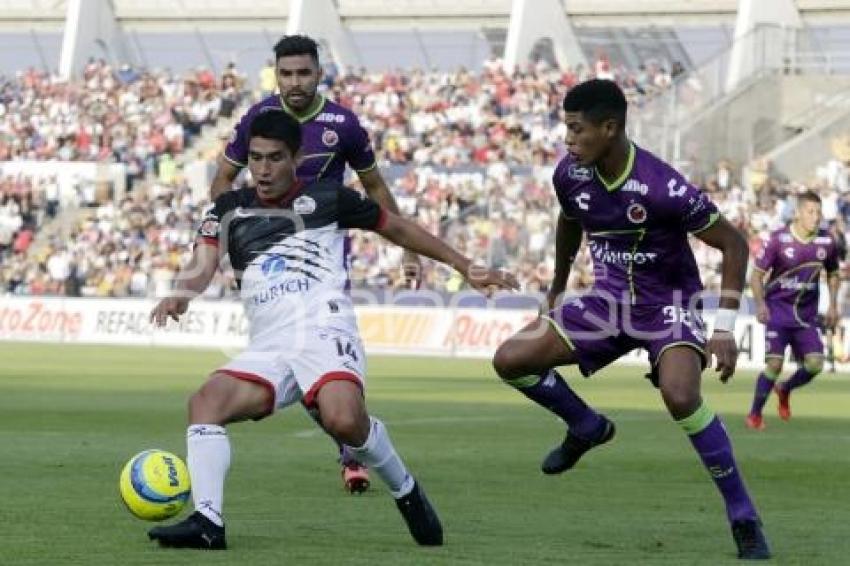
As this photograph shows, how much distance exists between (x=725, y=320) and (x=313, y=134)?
397 centimetres

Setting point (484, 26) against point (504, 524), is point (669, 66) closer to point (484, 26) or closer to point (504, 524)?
point (484, 26)

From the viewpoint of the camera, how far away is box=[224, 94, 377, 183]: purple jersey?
1319 centimetres

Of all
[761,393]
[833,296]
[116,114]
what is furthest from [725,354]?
[116,114]

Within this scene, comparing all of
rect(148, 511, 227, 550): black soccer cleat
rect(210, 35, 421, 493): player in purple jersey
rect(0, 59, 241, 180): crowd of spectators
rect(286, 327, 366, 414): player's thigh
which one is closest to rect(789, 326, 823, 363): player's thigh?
rect(210, 35, 421, 493): player in purple jersey

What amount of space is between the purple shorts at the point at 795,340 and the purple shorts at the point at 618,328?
1021 centimetres

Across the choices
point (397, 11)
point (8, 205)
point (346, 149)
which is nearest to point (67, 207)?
point (8, 205)

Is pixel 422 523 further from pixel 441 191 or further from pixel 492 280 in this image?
pixel 441 191

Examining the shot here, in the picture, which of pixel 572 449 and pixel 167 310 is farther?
pixel 572 449

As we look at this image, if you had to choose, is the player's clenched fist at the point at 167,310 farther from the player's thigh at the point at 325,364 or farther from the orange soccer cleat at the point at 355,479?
the orange soccer cleat at the point at 355,479

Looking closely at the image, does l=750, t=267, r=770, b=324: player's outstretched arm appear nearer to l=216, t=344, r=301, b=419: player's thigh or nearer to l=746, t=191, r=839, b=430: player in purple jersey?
l=746, t=191, r=839, b=430: player in purple jersey

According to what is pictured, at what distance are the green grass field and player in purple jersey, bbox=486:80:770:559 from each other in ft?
2.21

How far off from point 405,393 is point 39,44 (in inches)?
1798

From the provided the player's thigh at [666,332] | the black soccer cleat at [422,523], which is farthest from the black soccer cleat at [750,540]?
the black soccer cleat at [422,523]

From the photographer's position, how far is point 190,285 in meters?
10.0
